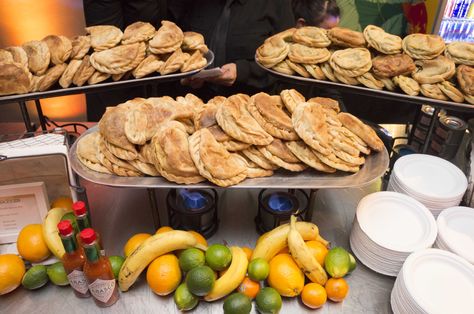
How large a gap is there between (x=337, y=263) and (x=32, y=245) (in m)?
1.32

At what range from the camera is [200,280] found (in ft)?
4.47

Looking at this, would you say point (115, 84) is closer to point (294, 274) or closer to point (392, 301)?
point (294, 274)

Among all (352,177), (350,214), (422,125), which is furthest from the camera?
(422,125)

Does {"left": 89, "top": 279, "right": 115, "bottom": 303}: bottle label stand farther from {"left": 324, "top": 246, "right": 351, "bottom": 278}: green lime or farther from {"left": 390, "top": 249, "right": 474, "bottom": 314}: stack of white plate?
{"left": 390, "top": 249, "right": 474, "bottom": 314}: stack of white plate

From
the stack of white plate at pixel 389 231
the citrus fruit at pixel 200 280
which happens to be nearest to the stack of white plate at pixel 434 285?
the stack of white plate at pixel 389 231

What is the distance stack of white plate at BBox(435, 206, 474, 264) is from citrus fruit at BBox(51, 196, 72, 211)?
5.64ft

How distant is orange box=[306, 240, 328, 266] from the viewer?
155 centimetres

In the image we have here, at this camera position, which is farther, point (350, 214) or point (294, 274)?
point (350, 214)

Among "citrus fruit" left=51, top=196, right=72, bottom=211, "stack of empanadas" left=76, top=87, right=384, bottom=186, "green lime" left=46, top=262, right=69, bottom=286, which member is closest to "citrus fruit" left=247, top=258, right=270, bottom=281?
"stack of empanadas" left=76, top=87, right=384, bottom=186

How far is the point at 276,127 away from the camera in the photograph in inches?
65.1

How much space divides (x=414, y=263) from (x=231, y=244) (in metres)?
0.84

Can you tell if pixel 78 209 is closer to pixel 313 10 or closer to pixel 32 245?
pixel 32 245

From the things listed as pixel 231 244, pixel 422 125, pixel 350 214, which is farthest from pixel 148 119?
pixel 422 125

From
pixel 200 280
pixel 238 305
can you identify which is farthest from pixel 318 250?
pixel 200 280
